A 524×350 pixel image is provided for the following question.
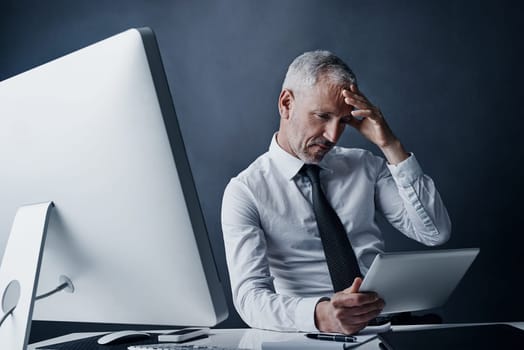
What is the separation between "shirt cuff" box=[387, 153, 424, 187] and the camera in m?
1.79

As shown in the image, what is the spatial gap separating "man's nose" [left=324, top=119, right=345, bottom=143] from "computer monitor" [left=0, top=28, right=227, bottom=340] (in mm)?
1041

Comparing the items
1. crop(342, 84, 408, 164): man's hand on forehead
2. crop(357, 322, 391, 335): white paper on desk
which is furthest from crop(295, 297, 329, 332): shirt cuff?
crop(342, 84, 408, 164): man's hand on forehead

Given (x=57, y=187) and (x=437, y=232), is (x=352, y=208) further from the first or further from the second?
(x=57, y=187)

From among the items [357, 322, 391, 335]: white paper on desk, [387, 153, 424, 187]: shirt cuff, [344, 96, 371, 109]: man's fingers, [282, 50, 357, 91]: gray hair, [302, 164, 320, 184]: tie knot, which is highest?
[282, 50, 357, 91]: gray hair

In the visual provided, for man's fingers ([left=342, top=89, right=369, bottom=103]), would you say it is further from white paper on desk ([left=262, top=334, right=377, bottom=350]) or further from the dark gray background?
white paper on desk ([left=262, top=334, right=377, bottom=350])

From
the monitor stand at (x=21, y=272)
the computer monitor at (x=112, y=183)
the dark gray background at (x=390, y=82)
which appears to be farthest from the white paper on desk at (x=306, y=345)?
the dark gray background at (x=390, y=82)

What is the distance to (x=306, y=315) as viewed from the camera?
1.33m

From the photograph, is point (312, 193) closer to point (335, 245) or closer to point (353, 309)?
point (335, 245)

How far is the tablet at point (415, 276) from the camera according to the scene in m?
1.09

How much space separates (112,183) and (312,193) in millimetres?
1050

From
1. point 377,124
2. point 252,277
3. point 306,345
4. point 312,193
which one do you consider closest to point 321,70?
point 377,124

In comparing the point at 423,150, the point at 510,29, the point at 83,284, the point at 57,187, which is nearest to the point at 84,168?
the point at 57,187

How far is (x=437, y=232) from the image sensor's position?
1.92 m

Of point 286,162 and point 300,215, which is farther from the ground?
point 286,162
